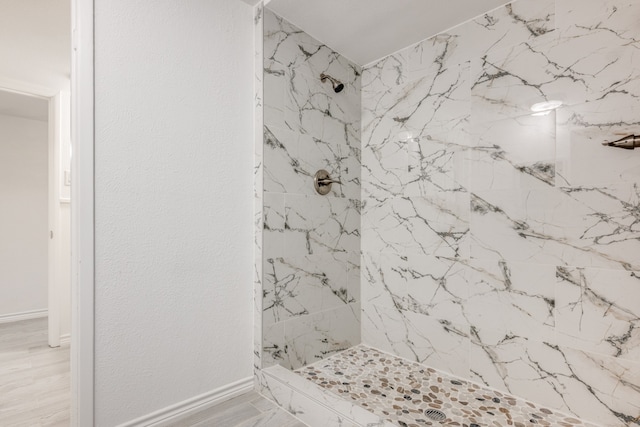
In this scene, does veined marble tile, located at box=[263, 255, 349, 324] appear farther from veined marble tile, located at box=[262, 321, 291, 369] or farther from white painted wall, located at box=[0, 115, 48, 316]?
white painted wall, located at box=[0, 115, 48, 316]

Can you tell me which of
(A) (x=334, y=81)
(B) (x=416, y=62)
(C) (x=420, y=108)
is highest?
(B) (x=416, y=62)

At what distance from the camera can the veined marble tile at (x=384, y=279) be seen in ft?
7.07

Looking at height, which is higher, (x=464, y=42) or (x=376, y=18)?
(x=376, y=18)

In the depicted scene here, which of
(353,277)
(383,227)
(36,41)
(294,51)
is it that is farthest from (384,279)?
(36,41)

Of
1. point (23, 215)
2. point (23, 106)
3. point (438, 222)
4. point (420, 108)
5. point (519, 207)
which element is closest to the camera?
point (519, 207)

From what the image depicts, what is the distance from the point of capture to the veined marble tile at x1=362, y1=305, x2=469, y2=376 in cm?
187

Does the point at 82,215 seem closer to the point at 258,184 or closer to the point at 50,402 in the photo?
the point at 258,184

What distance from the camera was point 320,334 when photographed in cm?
210

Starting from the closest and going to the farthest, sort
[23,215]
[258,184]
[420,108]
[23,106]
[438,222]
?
[258,184]
[438,222]
[420,108]
[23,106]
[23,215]

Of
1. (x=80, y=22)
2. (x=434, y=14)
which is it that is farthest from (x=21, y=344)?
(x=434, y=14)

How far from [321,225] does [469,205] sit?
2.99ft

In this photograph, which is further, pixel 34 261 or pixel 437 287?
pixel 34 261

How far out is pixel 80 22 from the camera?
129cm

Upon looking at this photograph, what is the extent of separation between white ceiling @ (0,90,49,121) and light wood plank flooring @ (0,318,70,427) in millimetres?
2163
